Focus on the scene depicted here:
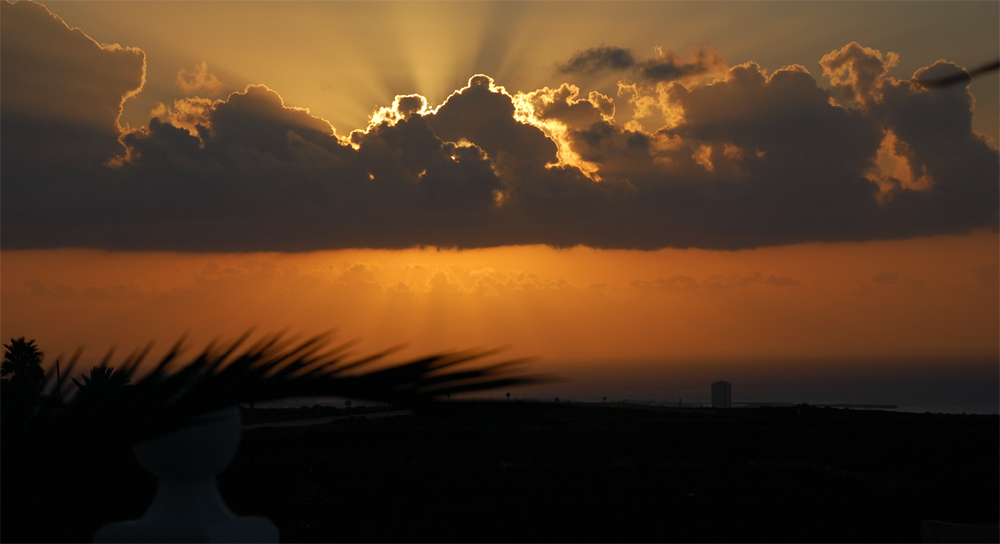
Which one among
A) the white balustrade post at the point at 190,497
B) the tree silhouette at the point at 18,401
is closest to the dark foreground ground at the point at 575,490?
the white balustrade post at the point at 190,497

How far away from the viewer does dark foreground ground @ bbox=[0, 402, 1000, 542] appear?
15.9m

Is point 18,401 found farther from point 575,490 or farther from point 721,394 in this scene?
point 721,394

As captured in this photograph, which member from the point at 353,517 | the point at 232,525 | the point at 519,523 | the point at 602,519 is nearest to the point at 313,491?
the point at 353,517

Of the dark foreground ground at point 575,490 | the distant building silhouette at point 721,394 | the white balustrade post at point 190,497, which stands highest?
the distant building silhouette at point 721,394

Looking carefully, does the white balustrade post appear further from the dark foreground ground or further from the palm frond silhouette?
the dark foreground ground

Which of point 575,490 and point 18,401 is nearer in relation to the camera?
point 18,401

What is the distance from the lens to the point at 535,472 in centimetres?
2200

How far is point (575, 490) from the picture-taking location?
64.4 ft

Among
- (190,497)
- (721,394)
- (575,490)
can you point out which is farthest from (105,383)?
(721,394)

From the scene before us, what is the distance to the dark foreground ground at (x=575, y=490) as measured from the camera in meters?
A: 15.9

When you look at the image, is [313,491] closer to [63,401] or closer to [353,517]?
[353,517]

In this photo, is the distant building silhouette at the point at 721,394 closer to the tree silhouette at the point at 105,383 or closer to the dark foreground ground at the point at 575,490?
the dark foreground ground at the point at 575,490

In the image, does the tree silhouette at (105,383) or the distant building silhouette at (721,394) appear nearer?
the tree silhouette at (105,383)

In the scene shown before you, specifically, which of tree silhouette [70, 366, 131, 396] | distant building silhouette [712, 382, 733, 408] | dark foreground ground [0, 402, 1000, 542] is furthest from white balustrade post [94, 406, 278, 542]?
distant building silhouette [712, 382, 733, 408]
